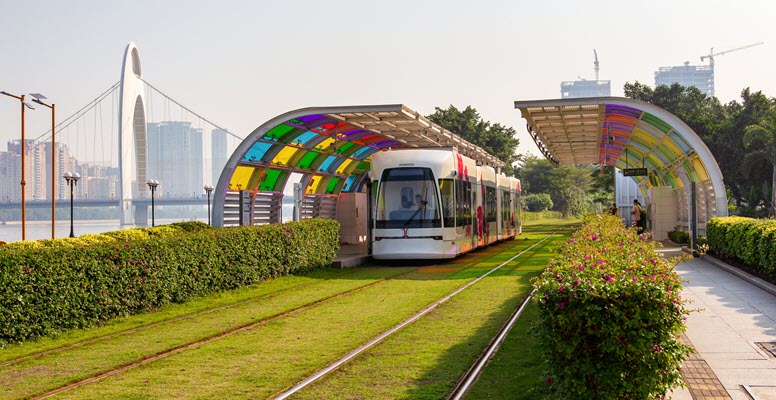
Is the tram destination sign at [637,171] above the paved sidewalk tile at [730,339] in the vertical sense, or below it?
above

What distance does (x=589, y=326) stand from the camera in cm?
614

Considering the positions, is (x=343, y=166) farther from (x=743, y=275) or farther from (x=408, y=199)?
(x=743, y=275)

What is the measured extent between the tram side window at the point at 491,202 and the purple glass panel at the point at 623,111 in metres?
6.37

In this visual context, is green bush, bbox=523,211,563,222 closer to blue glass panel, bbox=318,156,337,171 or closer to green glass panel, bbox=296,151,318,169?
blue glass panel, bbox=318,156,337,171

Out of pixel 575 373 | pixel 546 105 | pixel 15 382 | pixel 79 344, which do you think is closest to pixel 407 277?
pixel 546 105

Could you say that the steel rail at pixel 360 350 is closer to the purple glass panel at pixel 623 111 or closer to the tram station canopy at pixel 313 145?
the tram station canopy at pixel 313 145

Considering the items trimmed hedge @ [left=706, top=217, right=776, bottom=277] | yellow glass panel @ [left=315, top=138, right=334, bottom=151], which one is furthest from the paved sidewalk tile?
yellow glass panel @ [left=315, top=138, right=334, bottom=151]

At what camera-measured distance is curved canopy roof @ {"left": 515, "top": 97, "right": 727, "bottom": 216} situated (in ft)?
75.5

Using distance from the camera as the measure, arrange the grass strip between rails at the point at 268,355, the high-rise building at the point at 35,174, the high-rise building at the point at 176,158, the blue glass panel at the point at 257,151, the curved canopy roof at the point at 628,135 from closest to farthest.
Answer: the grass strip between rails at the point at 268,355, the curved canopy roof at the point at 628,135, the blue glass panel at the point at 257,151, the high-rise building at the point at 35,174, the high-rise building at the point at 176,158

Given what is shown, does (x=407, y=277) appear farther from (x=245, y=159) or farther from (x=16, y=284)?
(x=16, y=284)

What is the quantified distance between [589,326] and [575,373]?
38 cm

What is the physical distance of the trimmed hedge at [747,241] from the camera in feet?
51.9

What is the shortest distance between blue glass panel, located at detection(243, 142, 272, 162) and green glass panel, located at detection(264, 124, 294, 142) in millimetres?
333

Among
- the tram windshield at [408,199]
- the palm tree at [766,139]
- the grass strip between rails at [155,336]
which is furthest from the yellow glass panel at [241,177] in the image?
the palm tree at [766,139]
